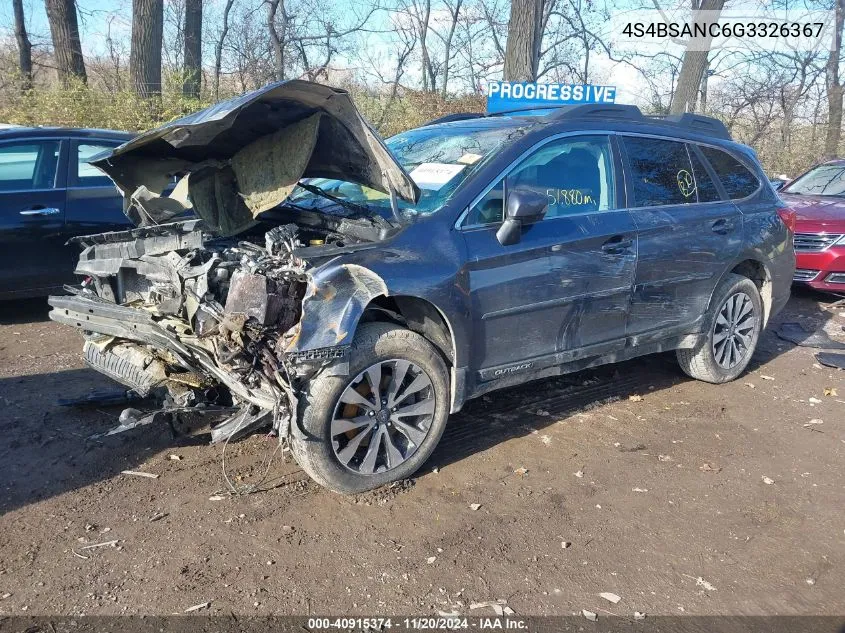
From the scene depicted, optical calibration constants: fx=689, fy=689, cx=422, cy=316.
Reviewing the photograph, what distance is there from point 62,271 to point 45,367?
52.3 inches

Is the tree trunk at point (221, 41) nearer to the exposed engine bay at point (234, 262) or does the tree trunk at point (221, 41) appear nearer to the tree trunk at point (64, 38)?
the tree trunk at point (64, 38)

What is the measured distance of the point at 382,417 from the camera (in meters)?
3.56

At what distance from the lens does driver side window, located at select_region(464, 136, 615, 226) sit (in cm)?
392

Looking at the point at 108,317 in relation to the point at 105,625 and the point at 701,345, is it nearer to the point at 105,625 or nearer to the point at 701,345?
the point at 105,625

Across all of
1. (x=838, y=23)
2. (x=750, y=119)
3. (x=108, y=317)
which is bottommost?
(x=108, y=317)

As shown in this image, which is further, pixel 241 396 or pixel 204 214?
pixel 204 214

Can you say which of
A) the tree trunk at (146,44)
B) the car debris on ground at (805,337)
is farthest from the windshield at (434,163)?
the tree trunk at (146,44)

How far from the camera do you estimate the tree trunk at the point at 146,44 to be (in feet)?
44.1

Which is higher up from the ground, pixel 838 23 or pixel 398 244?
pixel 838 23

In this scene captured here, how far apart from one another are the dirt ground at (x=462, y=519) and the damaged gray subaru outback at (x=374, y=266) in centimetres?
34

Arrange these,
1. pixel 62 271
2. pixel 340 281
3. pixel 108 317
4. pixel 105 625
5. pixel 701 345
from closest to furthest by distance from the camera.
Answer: pixel 105 625 → pixel 340 281 → pixel 108 317 → pixel 701 345 → pixel 62 271

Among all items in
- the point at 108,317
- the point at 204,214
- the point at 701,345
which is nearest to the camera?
the point at 108,317

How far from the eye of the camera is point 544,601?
2895 mm

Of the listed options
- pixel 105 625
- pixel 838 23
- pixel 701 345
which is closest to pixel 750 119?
pixel 838 23
